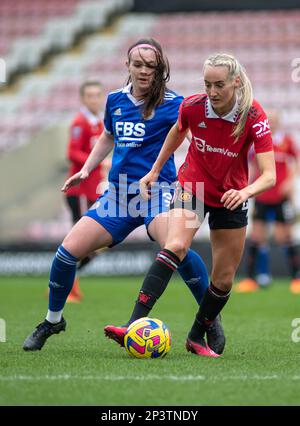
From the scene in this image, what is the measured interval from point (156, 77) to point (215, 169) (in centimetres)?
86

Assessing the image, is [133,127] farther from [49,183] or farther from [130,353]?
[49,183]

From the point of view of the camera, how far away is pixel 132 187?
20.5 feet

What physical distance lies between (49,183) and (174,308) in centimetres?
680

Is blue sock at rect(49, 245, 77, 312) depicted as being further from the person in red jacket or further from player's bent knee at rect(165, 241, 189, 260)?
the person in red jacket

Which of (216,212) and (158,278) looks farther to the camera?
(216,212)

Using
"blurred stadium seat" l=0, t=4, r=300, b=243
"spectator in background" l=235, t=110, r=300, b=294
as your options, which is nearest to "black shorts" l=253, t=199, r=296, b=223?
"spectator in background" l=235, t=110, r=300, b=294

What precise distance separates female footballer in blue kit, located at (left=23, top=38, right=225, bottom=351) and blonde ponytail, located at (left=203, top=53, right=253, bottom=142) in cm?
73

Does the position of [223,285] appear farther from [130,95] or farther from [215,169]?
[130,95]

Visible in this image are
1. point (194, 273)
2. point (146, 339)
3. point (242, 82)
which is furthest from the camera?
point (194, 273)

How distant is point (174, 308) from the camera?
31.6 feet

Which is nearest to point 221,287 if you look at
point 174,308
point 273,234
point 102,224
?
point 102,224

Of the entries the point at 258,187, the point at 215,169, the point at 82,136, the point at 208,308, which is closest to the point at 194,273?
the point at 208,308

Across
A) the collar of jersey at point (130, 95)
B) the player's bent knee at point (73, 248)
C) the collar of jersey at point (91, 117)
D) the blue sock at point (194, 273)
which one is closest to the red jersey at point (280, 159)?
the collar of jersey at point (91, 117)

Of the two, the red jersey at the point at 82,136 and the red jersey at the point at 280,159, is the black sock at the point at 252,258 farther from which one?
the red jersey at the point at 82,136
